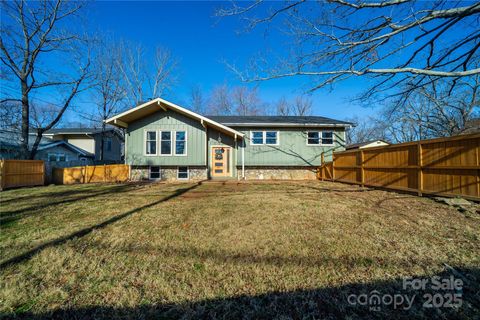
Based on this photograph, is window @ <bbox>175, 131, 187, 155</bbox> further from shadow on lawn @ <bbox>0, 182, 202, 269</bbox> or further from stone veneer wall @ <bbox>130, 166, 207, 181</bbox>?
shadow on lawn @ <bbox>0, 182, 202, 269</bbox>

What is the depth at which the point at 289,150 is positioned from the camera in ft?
45.3

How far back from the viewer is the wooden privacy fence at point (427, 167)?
205 inches

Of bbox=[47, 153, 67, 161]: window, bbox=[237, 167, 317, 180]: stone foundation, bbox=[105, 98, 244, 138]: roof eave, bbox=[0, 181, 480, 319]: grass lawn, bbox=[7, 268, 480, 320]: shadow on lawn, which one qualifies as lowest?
bbox=[7, 268, 480, 320]: shadow on lawn

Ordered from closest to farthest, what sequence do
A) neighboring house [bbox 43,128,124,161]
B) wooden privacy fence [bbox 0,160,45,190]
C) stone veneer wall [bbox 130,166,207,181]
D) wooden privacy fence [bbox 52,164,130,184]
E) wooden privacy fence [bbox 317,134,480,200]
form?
wooden privacy fence [bbox 317,134,480,200] < wooden privacy fence [bbox 0,160,45,190] < stone veneer wall [bbox 130,166,207,181] < wooden privacy fence [bbox 52,164,130,184] < neighboring house [bbox 43,128,124,161]

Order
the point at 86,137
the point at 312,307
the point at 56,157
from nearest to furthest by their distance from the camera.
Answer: the point at 312,307
the point at 56,157
the point at 86,137

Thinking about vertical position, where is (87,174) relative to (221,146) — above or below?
below

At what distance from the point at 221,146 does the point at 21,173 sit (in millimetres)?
11372

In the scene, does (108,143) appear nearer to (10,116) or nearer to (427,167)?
(10,116)

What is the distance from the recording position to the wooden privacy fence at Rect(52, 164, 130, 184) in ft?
46.4

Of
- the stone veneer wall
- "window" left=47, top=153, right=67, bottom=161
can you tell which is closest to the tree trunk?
"window" left=47, top=153, right=67, bottom=161

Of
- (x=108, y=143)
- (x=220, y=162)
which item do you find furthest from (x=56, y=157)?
(x=220, y=162)

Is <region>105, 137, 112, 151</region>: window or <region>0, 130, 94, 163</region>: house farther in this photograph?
A: <region>105, 137, 112, 151</region>: window

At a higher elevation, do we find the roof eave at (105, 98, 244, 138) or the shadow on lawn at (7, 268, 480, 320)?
the roof eave at (105, 98, 244, 138)

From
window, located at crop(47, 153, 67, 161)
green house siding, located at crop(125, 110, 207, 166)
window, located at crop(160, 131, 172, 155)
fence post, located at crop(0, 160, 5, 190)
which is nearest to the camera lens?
fence post, located at crop(0, 160, 5, 190)
